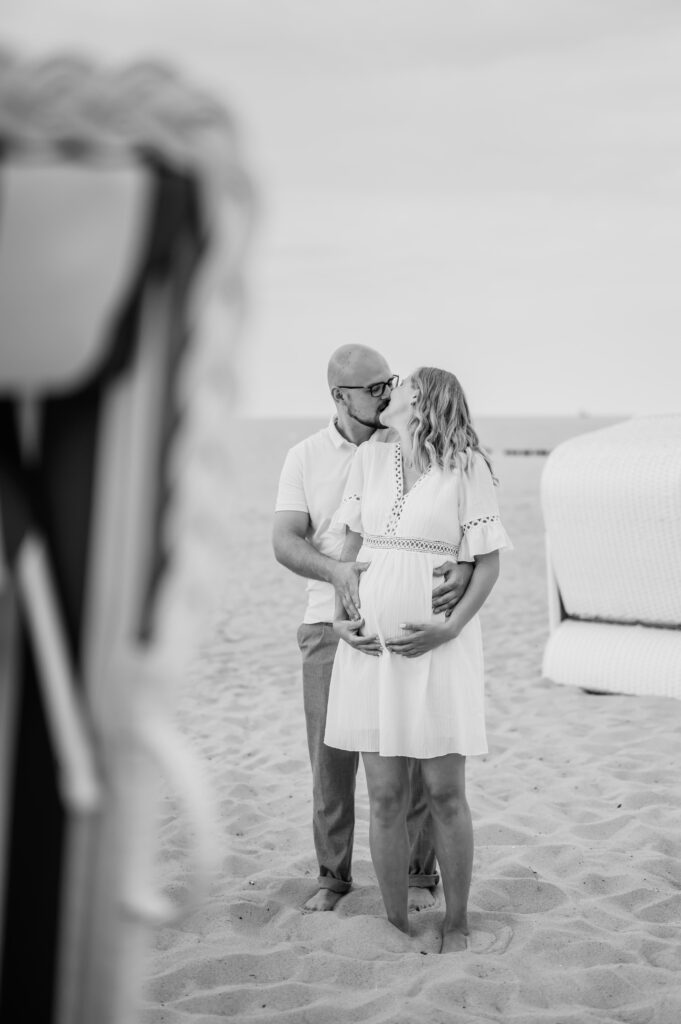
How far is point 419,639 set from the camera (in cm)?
282

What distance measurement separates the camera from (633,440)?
5.41 meters

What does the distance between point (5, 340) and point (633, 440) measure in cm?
490

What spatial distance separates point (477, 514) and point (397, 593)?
32 centimetres

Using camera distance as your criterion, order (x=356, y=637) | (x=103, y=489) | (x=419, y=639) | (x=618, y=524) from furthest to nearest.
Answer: (x=618, y=524)
(x=356, y=637)
(x=419, y=639)
(x=103, y=489)

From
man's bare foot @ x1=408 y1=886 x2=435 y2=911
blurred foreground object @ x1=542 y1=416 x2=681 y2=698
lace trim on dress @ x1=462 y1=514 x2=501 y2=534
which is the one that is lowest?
man's bare foot @ x1=408 y1=886 x2=435 y2=911

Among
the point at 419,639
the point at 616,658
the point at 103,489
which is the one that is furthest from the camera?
the point at 616,658

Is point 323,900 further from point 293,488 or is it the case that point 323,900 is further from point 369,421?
point 369,421

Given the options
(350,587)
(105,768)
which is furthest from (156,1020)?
(105,768)

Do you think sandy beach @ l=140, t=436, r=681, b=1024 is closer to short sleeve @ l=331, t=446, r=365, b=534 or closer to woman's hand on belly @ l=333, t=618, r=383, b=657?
woman's hand on belly @ l=333, t=618, r=383, b=657

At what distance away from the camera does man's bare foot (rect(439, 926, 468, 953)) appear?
290cm

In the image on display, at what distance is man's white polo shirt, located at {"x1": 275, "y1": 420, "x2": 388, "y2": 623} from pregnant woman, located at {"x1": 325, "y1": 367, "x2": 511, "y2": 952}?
1.22ft

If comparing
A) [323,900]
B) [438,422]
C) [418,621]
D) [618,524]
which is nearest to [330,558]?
[418,621]

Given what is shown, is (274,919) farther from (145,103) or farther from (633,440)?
(633,440)

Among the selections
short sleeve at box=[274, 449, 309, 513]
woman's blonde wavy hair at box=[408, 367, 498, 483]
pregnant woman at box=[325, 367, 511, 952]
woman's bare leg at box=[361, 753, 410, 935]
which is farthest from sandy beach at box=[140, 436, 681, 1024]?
woman's blonde wavy hair at box=[408, 367, 498, 483]
